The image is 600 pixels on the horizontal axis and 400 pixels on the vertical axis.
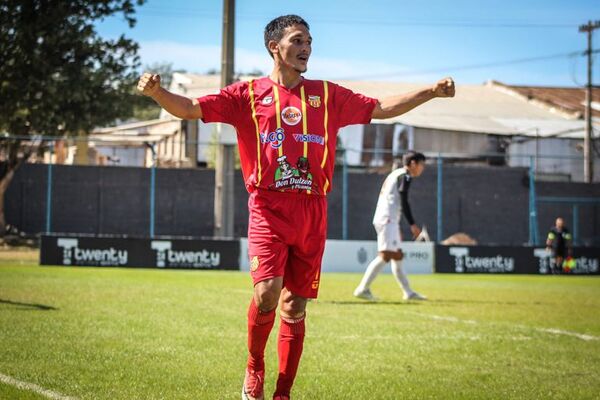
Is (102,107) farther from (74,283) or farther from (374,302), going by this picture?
(374,302)

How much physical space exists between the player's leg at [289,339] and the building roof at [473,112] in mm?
39735

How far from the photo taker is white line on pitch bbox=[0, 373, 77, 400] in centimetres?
560

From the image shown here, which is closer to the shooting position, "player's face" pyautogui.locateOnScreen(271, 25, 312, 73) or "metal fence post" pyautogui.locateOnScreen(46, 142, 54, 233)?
"player's face" pyautogui.locateOnScreen(271, 25, 312, 73)

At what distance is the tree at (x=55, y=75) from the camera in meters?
28.6

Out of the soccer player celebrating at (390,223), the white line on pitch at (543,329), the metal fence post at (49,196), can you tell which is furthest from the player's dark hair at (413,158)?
the metal fence post at (49,196)

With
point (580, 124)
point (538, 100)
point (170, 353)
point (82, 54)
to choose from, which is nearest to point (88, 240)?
point (82, 54)

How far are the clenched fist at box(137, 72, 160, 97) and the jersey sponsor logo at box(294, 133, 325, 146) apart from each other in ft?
2.90

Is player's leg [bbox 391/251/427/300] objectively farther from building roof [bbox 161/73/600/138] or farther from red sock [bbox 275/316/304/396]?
building roof [bbox 161/73/600/138]

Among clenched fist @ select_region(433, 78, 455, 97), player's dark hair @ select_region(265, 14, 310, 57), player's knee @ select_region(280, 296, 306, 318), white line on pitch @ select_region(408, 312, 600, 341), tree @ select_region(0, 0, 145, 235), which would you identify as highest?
tree @ select_region(0, 0, 145, 235)

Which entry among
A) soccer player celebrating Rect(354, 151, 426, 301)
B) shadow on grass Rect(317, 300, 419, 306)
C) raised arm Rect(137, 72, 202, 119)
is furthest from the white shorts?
raised arm Rect(137, 72, 202, 119)

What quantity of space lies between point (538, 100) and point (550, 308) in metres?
46.8

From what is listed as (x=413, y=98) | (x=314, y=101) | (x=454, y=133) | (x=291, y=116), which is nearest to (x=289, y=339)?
(x=291, y=116)

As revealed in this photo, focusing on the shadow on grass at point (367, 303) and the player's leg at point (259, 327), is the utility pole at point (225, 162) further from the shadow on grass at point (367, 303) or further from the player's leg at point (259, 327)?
the player's leg at point (259, 327)

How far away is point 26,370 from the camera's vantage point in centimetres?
654
